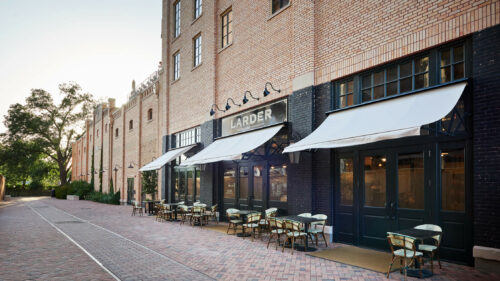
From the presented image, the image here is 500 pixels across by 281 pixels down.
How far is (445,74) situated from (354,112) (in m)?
1.99

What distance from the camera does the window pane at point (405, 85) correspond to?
728 cm

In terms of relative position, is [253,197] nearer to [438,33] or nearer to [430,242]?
[430,242]

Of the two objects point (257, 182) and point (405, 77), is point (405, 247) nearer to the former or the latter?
point (405, 77)

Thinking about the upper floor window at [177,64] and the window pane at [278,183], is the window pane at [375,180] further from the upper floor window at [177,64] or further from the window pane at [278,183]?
the upper floor window at [177,64]

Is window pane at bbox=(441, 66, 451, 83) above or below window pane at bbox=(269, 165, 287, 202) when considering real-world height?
above

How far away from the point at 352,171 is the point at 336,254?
2.06 metres

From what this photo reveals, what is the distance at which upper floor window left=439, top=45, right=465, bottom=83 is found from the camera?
6.45 m

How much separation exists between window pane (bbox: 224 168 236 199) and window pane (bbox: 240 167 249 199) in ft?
1.70

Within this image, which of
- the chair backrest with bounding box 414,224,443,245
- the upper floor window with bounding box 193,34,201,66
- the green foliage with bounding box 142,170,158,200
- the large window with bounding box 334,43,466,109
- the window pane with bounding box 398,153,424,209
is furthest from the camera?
the green foliage with bounding box 142,170,158,200

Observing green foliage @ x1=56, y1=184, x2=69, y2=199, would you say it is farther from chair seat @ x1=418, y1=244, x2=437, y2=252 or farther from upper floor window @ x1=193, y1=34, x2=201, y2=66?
chair seat @ x1=418, y1=244, x2=437, y2=252

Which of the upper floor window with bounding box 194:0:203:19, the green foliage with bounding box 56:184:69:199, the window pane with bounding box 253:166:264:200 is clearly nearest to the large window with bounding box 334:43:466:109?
the window pane with bounding box 253:166:264:200

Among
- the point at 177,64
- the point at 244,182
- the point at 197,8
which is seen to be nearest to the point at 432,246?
the point at 244,182

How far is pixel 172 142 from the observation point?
18.7 meters

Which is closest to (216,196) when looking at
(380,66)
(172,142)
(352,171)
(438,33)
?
(172,142)
